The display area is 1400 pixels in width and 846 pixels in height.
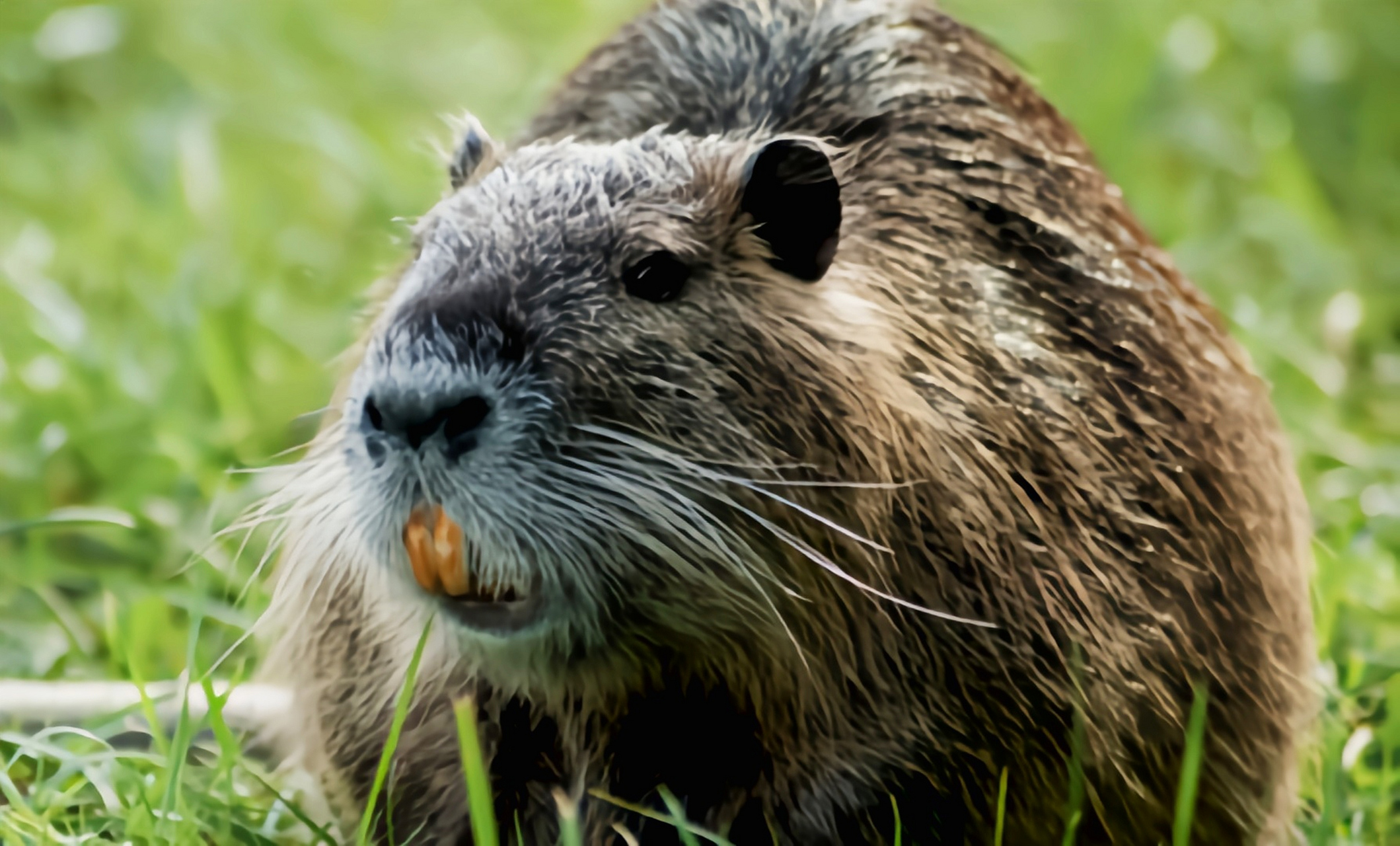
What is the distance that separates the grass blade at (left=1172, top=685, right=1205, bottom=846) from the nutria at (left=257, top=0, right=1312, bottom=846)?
0.18 feet

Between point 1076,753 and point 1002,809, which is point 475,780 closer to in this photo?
point 1002,809

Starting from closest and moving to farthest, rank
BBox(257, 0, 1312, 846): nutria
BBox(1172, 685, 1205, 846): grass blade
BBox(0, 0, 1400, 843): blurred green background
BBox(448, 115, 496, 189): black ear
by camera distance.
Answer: BBox(257, 0, 1312, 846): nutria
BBox(1172, 685, 1205, 846): grass blade
BBox(448, 115, 496, 189): black ear
BBox(0, 0, 1400, 843): blurred green background

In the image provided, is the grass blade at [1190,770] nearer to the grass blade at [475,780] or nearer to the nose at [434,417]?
the grass blade at [475,780]

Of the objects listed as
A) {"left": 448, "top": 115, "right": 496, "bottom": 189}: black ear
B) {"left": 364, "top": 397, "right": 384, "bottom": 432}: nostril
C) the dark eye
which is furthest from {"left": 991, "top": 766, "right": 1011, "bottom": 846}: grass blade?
{"left": 448, "top": 115, "right": 496, "bottom": 189}: black ear

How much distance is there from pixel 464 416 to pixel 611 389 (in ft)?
0.64

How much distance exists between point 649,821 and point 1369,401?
310 centimetres

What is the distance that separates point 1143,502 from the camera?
2725 millimetres

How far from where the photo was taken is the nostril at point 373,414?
2152mm

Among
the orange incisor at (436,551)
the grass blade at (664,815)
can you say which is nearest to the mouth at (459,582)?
the orange incisor at (436,551)

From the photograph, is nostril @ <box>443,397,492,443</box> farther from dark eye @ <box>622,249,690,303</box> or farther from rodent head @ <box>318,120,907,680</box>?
dark eye @ <box>622,249,690,303</box>

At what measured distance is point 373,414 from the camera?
2168 mm

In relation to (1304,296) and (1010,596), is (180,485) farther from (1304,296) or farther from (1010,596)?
(1304,296)

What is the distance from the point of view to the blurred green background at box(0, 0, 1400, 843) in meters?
3.63

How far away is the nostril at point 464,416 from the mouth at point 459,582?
10 cm
